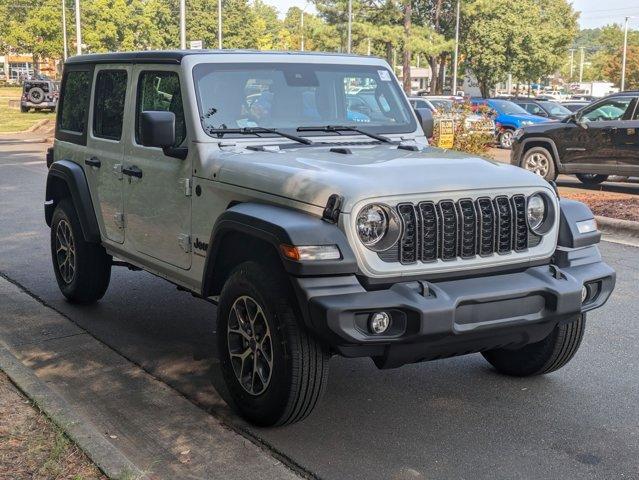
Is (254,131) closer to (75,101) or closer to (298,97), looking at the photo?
(298,97)

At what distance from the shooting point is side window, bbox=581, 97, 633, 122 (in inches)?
608

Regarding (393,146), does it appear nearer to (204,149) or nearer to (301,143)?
(301,143)

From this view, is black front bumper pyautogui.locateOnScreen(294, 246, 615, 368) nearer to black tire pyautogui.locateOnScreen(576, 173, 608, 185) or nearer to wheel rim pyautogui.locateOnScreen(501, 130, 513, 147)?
black tire pyautogui.locateOnScreen(576, 173, 608, 185)

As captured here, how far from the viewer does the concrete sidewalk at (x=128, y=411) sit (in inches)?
168

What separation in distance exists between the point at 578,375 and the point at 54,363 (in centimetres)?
343

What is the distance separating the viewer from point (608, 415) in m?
4.95

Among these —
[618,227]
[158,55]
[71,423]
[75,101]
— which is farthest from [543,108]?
[71,423]

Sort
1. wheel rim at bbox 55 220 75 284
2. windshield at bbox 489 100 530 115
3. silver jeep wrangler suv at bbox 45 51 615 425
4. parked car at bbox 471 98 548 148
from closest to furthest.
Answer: silver jeep wrangler suv at bbox 45 51 615 425 → wheel rim at bbox 55 220 75 284 → parked car at bbox 471 98 548 148 → windshield at bbox 489 100 530 115

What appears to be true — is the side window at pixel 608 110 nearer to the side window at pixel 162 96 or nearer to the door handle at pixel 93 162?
the door handle at pixel 93 162

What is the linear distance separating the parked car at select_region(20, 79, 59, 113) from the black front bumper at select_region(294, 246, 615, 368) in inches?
1635

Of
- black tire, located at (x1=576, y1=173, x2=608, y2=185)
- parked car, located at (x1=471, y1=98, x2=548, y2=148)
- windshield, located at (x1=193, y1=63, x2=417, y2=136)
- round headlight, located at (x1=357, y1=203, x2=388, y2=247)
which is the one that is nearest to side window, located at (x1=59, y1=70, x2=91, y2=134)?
windshield, located at (x1=193, y1=63, x2=417, y2=136)

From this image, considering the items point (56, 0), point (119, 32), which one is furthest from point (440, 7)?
point (56, 0)

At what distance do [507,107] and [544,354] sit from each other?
82.1ft

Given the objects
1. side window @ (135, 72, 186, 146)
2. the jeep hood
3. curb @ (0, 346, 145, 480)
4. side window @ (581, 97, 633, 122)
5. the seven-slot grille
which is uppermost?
side window @ (135, 72, 186, 146)
